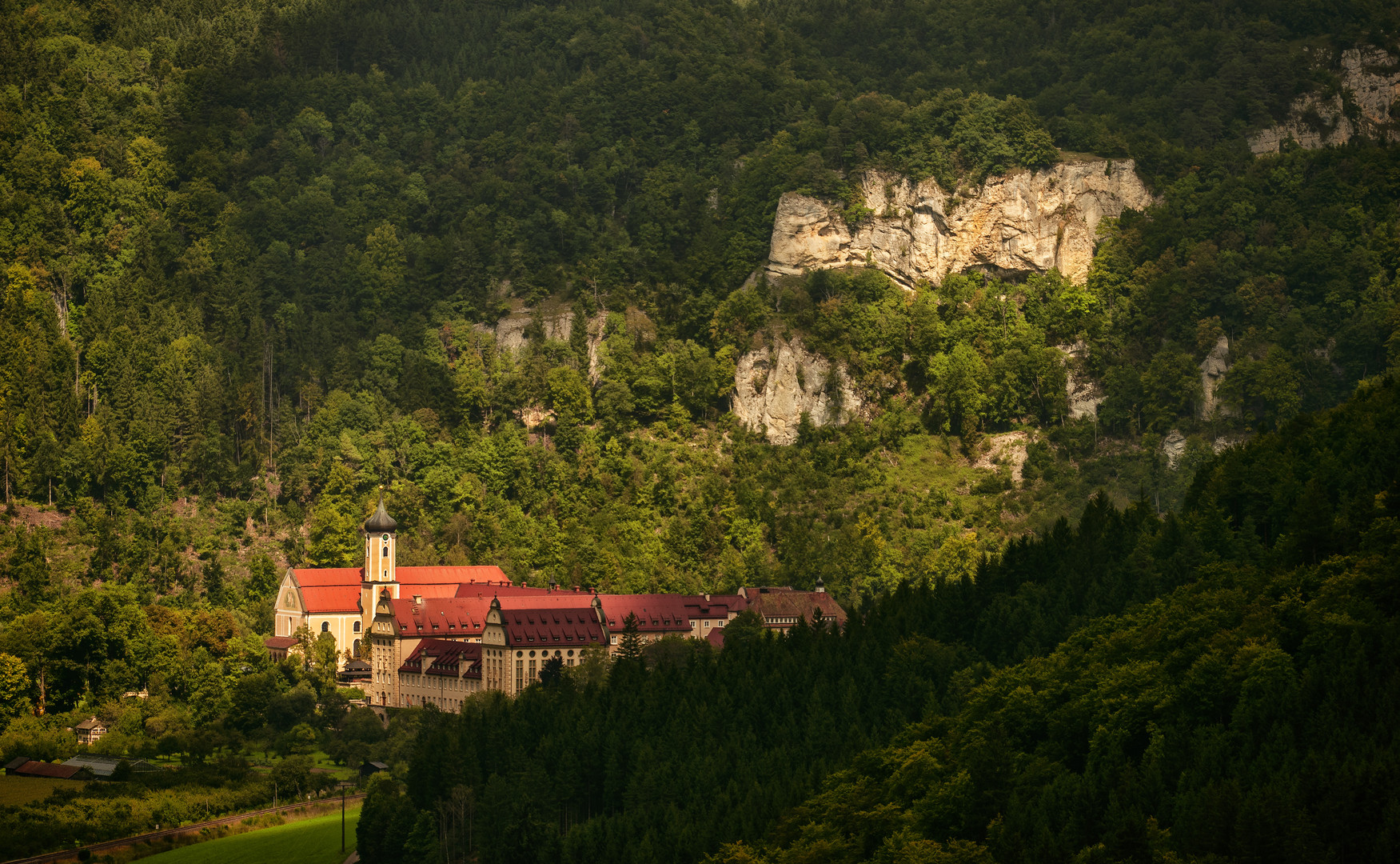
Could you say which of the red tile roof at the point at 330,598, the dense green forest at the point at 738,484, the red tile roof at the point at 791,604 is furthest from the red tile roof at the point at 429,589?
the red tile roof at the point at 791,604

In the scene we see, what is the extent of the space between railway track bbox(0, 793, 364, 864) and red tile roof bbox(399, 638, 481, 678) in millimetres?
18015

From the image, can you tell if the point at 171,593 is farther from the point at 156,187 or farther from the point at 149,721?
the point at 156,187

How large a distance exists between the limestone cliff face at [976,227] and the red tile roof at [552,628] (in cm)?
6250

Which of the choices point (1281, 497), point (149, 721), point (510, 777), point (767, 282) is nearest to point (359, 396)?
point (767, 282)

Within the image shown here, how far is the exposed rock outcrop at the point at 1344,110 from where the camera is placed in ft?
648

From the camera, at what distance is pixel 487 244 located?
192500 millimetres

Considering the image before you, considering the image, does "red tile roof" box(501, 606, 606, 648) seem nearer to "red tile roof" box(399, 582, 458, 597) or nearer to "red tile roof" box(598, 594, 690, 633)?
"red tile roof" box(598, 594, 690, 633)

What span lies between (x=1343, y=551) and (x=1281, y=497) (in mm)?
9813

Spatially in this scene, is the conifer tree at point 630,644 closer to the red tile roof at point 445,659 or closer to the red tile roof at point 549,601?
the red tile roof at point 549,601

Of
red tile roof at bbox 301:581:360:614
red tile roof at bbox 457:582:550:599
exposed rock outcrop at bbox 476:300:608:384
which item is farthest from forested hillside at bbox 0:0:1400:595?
red tile roof at bbox 301:581:360:614

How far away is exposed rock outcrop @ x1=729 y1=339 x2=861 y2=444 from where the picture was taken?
577ft

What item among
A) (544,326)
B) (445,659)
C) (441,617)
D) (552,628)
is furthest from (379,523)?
(544,326)

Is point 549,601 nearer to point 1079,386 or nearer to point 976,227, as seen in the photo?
point 1079,386

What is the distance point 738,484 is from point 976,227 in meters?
43.6
